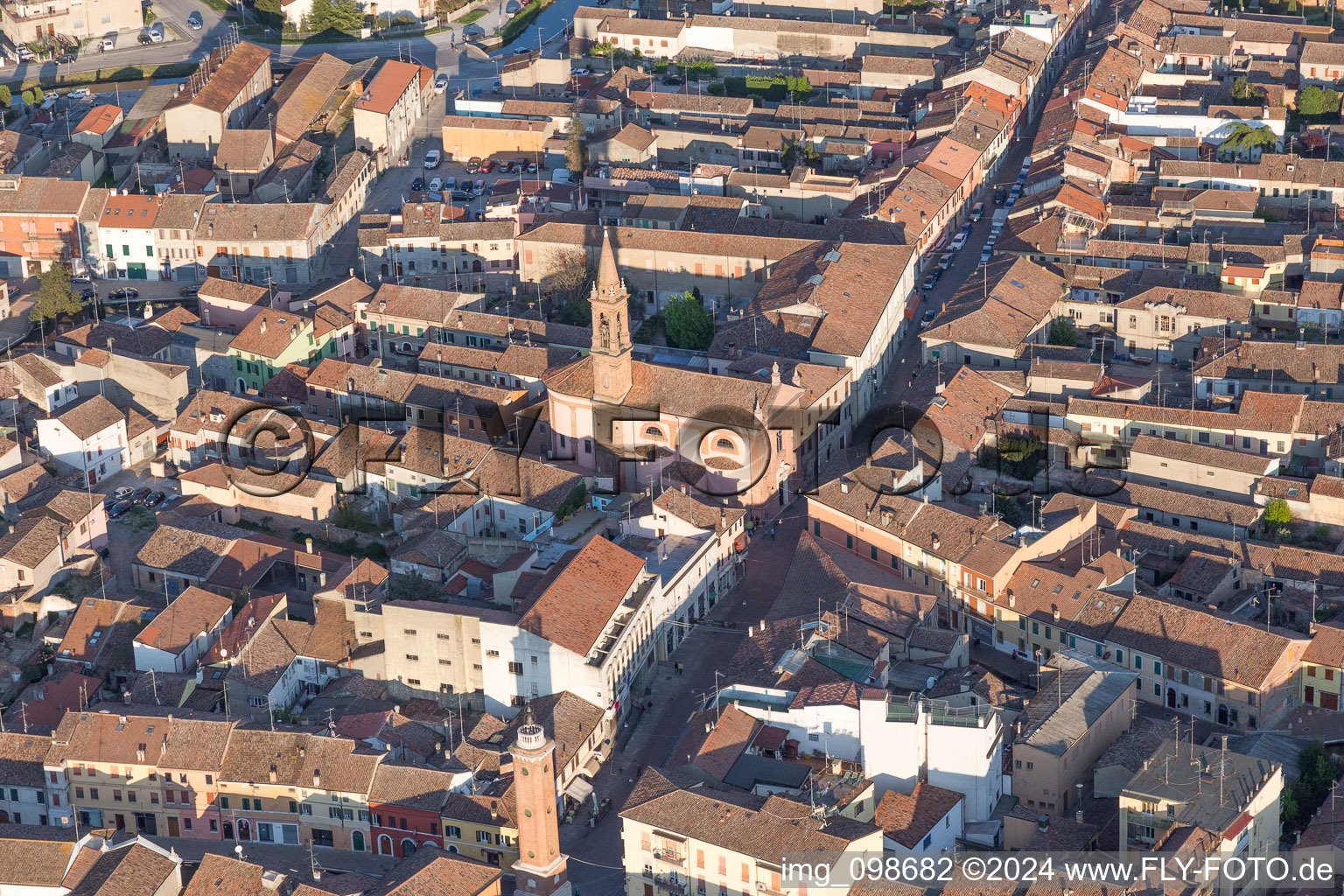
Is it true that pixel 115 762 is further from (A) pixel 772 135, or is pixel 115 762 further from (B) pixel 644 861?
(A) pixel 772 135

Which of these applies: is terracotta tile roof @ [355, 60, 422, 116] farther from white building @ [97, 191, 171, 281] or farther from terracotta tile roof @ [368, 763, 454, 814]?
terracotta tile roof @ [368, 763, 454, 814]

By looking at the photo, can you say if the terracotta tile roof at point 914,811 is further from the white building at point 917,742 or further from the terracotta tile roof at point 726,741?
the terracotta tile roof at point 726,741

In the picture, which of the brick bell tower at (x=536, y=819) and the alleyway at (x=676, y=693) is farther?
the alleyway at (x=676, y=693)

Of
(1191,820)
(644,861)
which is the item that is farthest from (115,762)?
(1191,820)

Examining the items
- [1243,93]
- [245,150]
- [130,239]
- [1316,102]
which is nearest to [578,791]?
[130,239]

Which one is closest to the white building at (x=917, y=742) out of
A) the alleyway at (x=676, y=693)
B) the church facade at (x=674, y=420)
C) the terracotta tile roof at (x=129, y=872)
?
the alleyway at (x=676, y=693)
